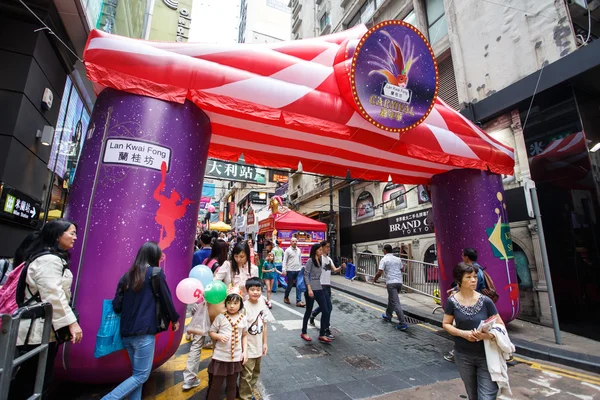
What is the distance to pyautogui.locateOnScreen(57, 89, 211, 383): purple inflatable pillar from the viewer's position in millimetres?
2947

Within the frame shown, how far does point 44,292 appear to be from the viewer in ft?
7.35

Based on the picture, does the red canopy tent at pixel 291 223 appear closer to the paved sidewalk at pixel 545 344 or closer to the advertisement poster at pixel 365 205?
the advertisement poster at pixel 365 205

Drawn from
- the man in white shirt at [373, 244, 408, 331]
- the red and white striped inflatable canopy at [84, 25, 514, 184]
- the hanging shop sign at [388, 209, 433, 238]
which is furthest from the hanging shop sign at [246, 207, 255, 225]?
the red and white striped inflatable canopy at [84, 25, 514, 184]

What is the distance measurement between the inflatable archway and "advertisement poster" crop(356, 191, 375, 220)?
9074mm

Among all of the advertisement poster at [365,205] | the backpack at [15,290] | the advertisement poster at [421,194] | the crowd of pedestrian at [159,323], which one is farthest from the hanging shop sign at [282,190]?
the backpack at [15,290]

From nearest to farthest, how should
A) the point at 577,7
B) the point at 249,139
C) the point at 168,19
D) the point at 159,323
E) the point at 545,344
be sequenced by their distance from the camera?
1. the point at 159,323
2. the point at 249,139
3. the point at 545,344
4. the point at 577,7
5. the point at 168,19

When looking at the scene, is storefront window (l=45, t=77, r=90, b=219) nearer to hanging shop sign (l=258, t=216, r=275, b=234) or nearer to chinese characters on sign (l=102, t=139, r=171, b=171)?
chinese characters on sign (l=102, t=139, r=171, b=171)

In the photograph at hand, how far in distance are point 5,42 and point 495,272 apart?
10004 millimetres

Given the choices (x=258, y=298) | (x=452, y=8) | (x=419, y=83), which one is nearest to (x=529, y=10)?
(x=452, y=8)

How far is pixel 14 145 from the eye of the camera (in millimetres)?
4930

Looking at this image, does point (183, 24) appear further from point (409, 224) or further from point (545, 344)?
point (545, 344)

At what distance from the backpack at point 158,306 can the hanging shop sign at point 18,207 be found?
382 centimetres

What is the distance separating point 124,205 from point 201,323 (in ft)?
5.09

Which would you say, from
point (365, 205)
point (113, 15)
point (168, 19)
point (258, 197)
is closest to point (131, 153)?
point (113, 15)
